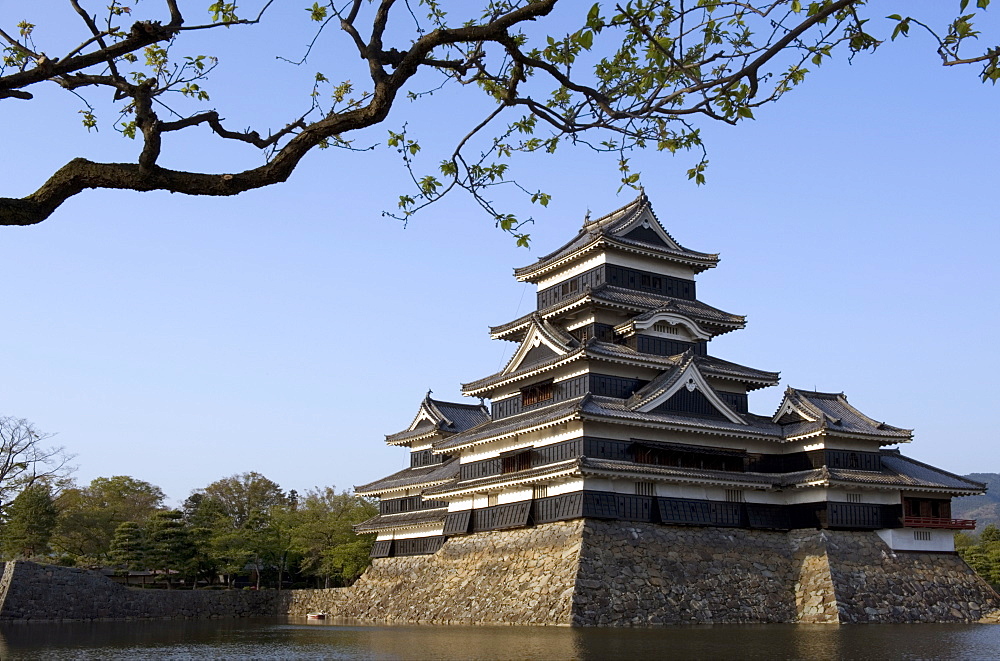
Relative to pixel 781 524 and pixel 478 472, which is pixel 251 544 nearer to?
pixel 478 472

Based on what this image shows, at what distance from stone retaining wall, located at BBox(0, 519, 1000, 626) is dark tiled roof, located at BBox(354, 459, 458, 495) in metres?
5.53

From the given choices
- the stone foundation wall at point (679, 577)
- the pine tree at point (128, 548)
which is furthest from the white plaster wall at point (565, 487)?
the pine tree at point (128, 548)

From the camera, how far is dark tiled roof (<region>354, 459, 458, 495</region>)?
157 ft

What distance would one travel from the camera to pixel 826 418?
3906 centimetres

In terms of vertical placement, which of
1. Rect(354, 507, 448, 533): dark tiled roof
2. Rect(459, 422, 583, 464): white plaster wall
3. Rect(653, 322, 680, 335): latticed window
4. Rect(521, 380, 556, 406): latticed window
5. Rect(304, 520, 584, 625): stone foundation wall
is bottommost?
Rect(304, 520, 584, 625): stone foundation wall

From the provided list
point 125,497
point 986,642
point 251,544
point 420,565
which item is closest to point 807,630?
point 986,642

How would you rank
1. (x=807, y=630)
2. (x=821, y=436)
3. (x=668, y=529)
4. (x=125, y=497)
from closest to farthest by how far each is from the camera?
1. (x=807, y=630)
2. (x=668, y=529)
3. (x=821, y=436)
4. (x=125, y=497)

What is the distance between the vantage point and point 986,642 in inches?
1005

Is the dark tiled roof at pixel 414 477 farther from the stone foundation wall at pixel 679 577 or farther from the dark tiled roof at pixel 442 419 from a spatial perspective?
the stone foundation wall at pixel 679 577

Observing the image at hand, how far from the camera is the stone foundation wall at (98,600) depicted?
150 feet

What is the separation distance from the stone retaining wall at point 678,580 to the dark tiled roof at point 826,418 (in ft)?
13.9

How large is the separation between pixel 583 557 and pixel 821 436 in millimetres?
12228

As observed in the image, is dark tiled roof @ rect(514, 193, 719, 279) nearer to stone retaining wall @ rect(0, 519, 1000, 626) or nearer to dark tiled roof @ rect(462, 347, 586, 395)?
dark tiled roof @ rect(462, 347, 586, 395)

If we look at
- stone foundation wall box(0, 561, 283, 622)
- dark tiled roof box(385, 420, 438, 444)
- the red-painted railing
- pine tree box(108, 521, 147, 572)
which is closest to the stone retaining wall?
the red-painted railing
